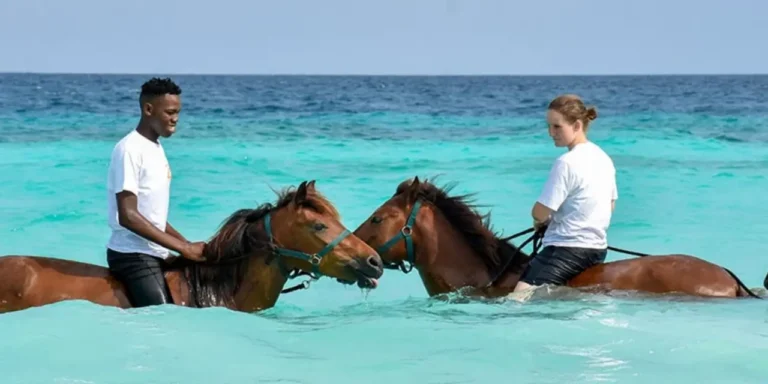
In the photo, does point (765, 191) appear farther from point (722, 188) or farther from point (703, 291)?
point (703, 291)

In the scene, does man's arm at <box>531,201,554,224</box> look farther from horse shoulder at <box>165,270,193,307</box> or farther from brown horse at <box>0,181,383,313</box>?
horse shoulder at <box>165,270,193,307</box>

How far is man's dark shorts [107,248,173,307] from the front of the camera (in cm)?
637

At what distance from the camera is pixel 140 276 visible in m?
6.37

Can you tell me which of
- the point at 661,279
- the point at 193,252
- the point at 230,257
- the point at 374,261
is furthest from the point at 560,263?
the point at 193,252

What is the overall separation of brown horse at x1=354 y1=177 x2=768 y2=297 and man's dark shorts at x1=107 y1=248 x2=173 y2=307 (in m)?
1.54

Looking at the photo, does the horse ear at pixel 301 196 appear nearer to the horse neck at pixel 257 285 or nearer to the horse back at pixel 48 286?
the horse neck at pixel 257 285

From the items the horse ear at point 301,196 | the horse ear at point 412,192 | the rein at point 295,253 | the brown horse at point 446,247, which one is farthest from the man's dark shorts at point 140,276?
the horse ear at point 412,192

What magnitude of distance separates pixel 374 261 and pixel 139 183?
145 centimetres

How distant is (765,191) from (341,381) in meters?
14.9

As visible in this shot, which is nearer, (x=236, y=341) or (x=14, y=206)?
(x=236, y=341)

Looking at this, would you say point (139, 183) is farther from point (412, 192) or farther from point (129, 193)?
point (412, 192)

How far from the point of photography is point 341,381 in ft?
20.0

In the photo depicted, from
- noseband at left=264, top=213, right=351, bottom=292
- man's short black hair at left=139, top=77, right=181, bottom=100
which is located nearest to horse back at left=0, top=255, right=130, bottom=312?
noseband at left=264, top=213, right=351, bottom=292

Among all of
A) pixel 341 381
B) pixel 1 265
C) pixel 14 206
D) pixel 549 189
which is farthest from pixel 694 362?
pixel 14 206
